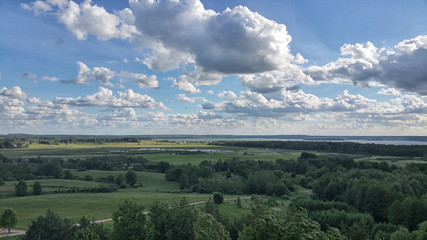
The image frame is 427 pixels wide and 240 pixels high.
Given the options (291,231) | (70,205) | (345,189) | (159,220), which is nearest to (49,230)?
(159,220)

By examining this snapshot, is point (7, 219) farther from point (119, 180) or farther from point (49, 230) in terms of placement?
point (119, 180)

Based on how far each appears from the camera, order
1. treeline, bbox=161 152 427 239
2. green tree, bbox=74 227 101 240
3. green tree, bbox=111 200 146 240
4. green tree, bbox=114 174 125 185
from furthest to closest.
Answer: green tree, bbox=114 174 125 185 < treeline, bbox=161 152 427 239 < green tree, bbox=111 200 146 240 < green tree, bbox=74 227 101 240

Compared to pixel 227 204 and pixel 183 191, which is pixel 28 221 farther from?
pixel 183 191

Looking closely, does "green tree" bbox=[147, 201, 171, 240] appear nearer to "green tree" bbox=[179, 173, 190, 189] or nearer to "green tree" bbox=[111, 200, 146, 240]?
"green tree" bbox=[111, 200, 146, 240]

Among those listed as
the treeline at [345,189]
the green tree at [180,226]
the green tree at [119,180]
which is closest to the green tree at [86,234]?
the green tree at [180,226]

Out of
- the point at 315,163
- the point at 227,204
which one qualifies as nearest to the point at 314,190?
the point at 227,204

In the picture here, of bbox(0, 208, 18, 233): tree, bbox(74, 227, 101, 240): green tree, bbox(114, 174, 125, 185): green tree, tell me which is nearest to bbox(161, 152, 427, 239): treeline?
bbox(114, 174, 125, 185): green tree
